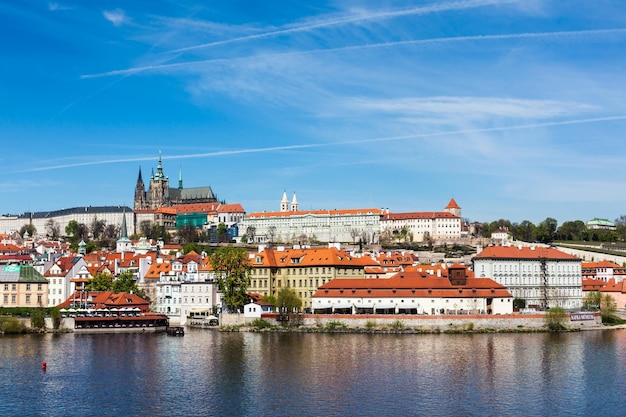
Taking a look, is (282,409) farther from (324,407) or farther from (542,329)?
(542,329)

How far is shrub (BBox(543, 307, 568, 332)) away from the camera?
6200cm

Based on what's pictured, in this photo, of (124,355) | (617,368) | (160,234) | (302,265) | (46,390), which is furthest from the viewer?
(160,234)

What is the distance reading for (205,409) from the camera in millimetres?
32156

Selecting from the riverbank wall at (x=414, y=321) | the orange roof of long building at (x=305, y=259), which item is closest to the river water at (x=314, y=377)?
the riverbank wall at (x=414, y=321)

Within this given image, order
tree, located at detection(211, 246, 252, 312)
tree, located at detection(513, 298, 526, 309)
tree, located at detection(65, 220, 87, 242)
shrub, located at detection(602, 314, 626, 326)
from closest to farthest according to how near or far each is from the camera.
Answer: tree, located at detection(211, 246, 252, 312) < shrub, located at detection(602, 314, 626, 326) < tree, located at detection(513, 298, 526, 309) < tree, located at detection(65, 220, 87, 242)

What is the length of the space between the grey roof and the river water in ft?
50.9

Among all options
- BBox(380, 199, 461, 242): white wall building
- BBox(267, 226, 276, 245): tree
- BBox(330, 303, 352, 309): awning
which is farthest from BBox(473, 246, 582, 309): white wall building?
BBox(267, 226, 276, 245): tree

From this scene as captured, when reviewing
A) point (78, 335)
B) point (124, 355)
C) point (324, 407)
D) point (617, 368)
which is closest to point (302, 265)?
point (78, 335)

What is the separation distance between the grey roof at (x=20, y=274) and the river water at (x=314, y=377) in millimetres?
15500

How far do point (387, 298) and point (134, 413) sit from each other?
34.7 metres

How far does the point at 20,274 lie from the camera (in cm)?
7069

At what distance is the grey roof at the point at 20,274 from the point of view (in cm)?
6988

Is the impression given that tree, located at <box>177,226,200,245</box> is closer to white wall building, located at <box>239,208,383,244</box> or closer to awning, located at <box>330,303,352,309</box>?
white wall building, located at <box>239,208,383,244</box>

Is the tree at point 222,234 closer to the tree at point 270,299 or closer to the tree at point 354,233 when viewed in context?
the tree at point 354,233
